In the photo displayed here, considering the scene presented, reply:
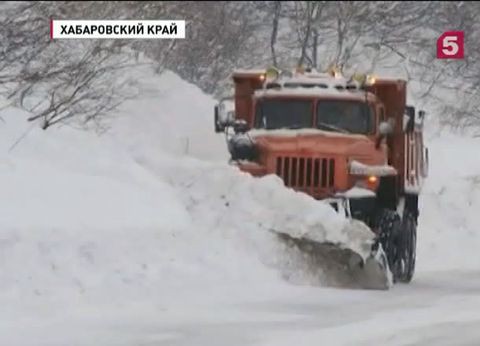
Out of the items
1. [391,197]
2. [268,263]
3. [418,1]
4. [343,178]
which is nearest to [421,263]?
[391,197]

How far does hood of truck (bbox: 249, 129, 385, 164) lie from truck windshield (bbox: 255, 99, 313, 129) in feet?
0.65

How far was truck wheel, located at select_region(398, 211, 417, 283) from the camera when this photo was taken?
1608cm

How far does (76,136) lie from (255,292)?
12.8 feet

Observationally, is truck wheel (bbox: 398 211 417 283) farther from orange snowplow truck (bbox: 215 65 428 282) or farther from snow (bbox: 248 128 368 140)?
snow (bbox: 248 128 368 140)

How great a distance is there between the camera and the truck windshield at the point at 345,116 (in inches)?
609

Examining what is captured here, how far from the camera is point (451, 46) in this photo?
31172 mm

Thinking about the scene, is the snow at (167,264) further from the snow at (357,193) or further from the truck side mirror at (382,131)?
the truck side mirror at (382,131)

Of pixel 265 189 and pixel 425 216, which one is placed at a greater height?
pixel 265 189

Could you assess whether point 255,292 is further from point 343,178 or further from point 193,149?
point 193,149

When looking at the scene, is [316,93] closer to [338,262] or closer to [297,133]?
[297,133]

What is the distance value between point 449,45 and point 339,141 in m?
17.0

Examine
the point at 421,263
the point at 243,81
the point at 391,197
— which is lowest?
the point at 421,263

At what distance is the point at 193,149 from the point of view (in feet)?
84.2

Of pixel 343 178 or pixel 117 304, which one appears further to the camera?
pixel 343 178
